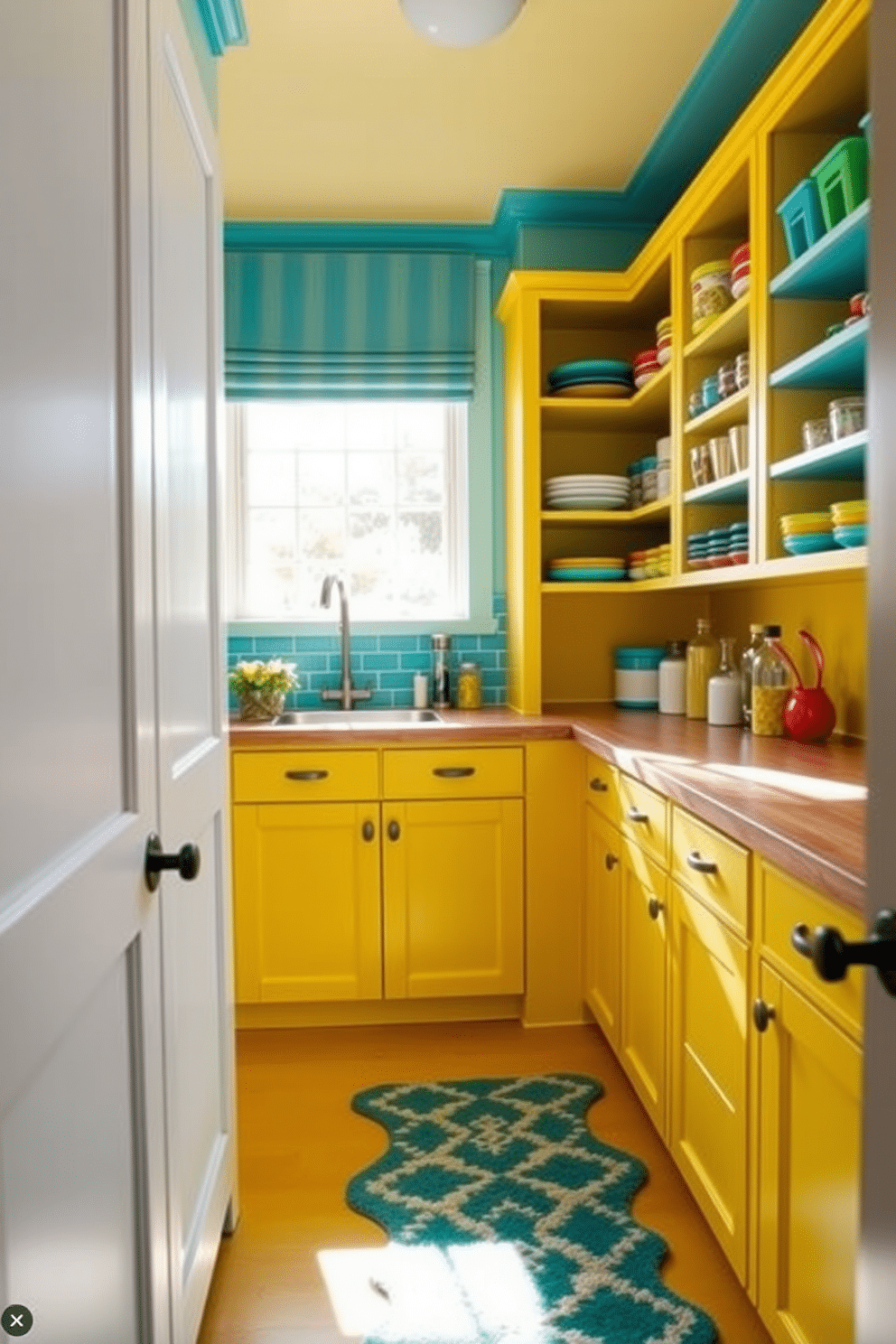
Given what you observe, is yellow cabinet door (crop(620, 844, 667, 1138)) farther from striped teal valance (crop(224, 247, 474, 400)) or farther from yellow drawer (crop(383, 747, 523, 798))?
striped teal valance (crop(224, 247, 474, 400))

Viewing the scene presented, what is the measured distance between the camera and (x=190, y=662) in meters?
1.52

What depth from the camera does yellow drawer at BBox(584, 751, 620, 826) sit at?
7.91 ft

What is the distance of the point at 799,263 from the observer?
6.26 ft

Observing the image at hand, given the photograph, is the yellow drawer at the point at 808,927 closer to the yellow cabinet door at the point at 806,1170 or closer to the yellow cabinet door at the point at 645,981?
the yellow cabinet door at the point at 806,1170

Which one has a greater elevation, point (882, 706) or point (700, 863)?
point (882, 706)

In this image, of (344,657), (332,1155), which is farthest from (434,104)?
(332,1155)

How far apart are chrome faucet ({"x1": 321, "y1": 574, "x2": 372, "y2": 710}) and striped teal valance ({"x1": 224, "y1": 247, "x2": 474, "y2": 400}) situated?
2.34 feet

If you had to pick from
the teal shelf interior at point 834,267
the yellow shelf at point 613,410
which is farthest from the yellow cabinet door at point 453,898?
the teal shelf interior at point 834,267

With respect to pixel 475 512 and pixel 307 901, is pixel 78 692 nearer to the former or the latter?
pixel 307 901

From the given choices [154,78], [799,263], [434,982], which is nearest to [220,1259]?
[434,982]

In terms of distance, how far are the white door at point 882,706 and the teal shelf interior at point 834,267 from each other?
40.1 inches

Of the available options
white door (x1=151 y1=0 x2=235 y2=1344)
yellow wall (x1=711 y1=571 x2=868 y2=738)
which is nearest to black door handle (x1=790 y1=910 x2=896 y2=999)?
white door (x1=151 y1=0 x2=235 y2=1344)

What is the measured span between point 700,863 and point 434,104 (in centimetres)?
220

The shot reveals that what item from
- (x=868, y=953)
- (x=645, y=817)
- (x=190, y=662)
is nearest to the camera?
(x=868, y=953)
